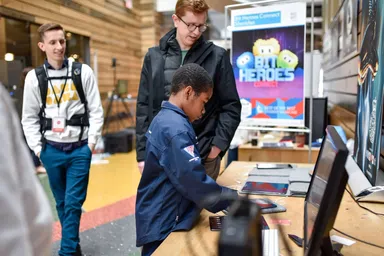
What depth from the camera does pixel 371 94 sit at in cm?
170

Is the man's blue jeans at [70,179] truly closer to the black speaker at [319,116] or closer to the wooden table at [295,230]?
the wooden table at [295,230]

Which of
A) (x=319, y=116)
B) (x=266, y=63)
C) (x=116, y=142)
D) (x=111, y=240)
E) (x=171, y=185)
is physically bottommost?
(x=111, y=240)

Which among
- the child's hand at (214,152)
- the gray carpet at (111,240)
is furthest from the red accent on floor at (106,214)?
the child's hand at (214,152)

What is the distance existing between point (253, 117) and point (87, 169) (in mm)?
1484

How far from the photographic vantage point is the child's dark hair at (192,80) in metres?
1.49

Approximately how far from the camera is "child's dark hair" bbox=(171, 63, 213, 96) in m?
1.49

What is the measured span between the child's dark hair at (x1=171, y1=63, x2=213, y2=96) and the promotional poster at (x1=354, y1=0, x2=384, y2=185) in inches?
27.3

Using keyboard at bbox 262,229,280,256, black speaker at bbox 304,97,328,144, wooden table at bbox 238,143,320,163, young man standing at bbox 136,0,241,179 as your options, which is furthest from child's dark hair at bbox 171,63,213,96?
black speaker at bbox 304,97,328,144

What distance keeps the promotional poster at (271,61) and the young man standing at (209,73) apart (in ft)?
3.83

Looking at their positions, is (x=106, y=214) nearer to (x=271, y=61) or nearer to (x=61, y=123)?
(x=61, y=123)

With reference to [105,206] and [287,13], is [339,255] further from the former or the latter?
[105,206]

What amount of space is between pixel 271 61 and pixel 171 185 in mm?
2009

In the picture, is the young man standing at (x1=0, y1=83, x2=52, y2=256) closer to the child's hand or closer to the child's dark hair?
the child's dark hair

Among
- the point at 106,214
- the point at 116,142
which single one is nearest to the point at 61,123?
the point at 106,214
